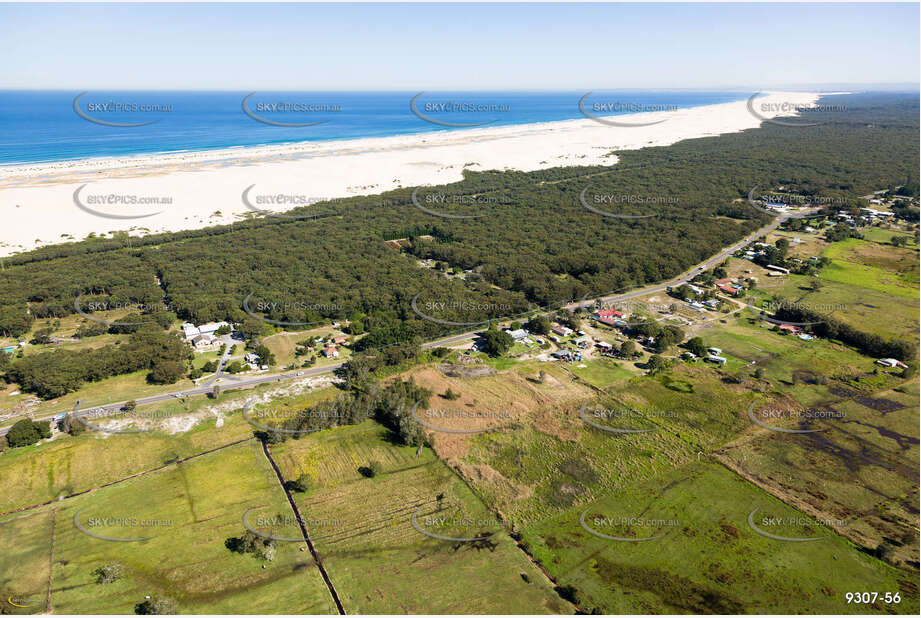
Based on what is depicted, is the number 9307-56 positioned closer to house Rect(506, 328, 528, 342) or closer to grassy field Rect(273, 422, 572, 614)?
grassy field Rect(273, 422, 572, 614)

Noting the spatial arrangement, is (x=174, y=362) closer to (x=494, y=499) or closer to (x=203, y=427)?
(x=203, y=427)

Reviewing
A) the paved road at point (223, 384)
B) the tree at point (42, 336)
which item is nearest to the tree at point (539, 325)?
→ the paved road at point (223, 384)

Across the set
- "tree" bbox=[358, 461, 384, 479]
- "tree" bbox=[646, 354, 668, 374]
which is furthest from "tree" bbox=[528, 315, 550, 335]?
"tree" bbox=[358, 461, 384, 479]

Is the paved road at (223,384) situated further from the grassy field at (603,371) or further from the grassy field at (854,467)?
the grassy field at (854,467)

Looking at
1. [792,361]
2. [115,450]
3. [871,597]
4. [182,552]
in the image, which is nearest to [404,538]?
[182,552]

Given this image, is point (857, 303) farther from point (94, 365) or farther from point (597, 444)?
point (94, 365)
